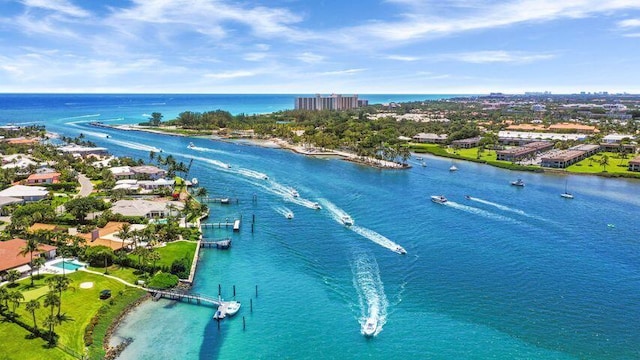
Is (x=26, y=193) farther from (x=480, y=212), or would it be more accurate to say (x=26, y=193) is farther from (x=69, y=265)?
(x=480, y=212)

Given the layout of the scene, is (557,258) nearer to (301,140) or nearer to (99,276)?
(99,276)

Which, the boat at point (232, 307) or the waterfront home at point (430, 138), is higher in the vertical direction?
the waterfront home at point (430, 138)

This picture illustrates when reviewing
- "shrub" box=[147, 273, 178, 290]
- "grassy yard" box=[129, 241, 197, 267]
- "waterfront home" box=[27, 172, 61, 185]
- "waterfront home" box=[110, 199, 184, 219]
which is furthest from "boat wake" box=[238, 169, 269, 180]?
"shrub" box=[147, 273, 178, 290]

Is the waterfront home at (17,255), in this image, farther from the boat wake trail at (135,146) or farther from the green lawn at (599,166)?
the green lawn at (599,166)

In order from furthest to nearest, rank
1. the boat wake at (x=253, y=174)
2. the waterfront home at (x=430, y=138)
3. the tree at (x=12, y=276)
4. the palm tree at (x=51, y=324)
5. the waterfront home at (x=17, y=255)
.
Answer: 1. the waterfront home at (x=430, y=138)
2. the boat wake at (x=253, y=174)
3. the waterfront home at (x=17, y=255)
4. the tree at (x=12, y=276)
5. the palm tree at (x=51, y=324)

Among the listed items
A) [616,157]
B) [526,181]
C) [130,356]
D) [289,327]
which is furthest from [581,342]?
[616,157]

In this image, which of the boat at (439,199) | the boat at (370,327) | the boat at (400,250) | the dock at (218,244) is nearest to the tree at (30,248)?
the dock at (218,244)

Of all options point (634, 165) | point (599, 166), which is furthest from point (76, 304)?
point (634, 165)
